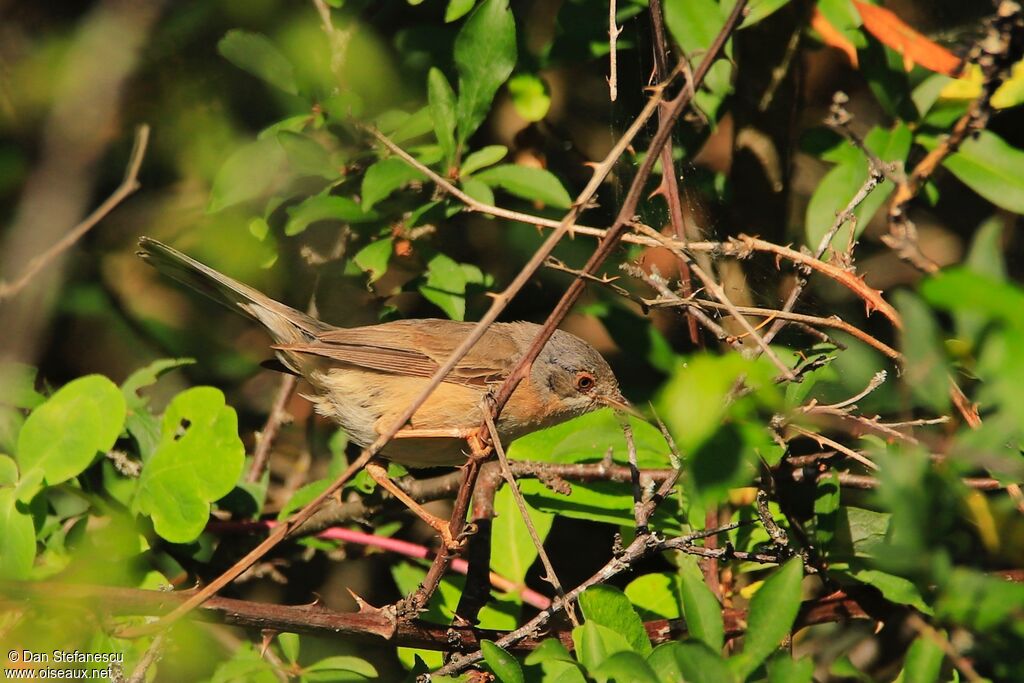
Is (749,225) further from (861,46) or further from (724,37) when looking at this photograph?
(724,37)

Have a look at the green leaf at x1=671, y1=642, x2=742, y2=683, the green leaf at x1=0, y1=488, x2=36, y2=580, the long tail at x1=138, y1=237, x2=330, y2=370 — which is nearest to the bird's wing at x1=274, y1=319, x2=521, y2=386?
the long tail at x1=138, y1=237, x2=330, y2=370

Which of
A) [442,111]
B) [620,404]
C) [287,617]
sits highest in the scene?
[442,111]

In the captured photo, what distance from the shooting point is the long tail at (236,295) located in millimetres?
3900

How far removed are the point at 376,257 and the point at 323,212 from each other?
0.26 m

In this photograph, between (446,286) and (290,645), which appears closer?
(290,645)

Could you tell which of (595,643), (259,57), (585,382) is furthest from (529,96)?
(595,643)

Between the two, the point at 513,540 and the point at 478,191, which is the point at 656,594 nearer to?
the point at 513,540

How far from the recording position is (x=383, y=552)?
4.06 m

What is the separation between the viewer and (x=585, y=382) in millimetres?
4188

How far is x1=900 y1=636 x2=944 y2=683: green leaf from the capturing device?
203 cm

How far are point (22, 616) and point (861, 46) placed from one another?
344 cm

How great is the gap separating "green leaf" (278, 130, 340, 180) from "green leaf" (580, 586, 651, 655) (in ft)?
6.65

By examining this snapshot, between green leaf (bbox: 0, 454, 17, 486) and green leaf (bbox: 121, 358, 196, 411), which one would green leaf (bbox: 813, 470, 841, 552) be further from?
green leaf (bbox: 121, 358, 196, 411)

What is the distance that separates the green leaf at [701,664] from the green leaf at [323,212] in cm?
221
